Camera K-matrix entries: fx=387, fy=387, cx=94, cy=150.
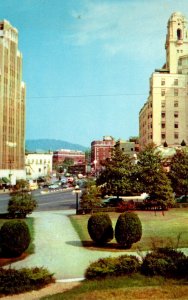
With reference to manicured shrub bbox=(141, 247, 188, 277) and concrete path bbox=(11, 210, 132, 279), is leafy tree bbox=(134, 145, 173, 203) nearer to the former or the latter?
concrete path bbox=(11, 210, 132, 279)

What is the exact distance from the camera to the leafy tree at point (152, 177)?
127 ft

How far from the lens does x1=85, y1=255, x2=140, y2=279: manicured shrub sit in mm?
14539

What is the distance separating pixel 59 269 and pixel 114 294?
4.47 metres

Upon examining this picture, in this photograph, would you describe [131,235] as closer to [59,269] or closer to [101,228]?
[101,228]

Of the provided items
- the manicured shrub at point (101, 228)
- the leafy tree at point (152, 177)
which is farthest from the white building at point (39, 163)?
the manicured shrub at point (101, 228)

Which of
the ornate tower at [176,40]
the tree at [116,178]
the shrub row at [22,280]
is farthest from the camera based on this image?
the ornate tower at [176,40]

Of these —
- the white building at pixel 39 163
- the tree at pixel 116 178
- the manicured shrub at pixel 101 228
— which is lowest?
the manicured shrub at pixel 101 228

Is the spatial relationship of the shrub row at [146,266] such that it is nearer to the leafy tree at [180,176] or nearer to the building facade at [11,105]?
the leafy tree at [180,176]

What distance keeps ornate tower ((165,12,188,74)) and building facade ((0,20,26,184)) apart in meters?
37.6

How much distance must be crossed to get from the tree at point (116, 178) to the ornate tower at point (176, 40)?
5843 centimetres

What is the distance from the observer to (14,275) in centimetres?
1346

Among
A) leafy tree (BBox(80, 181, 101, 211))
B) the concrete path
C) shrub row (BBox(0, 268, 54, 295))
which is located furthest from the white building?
shrub row (BBox(0, 268, 54, 295))

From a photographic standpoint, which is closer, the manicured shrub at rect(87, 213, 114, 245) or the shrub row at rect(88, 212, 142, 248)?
the shrub row at rect(88, 212, 142, 248)

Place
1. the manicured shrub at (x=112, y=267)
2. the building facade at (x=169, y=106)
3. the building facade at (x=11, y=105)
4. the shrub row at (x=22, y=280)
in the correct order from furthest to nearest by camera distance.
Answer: the building facade at (x=169, y=106)
the building facade at (x=11, y=105)
the manicured shrub at (x=112, y=267)
the shrub row at (x=22, y=280)
